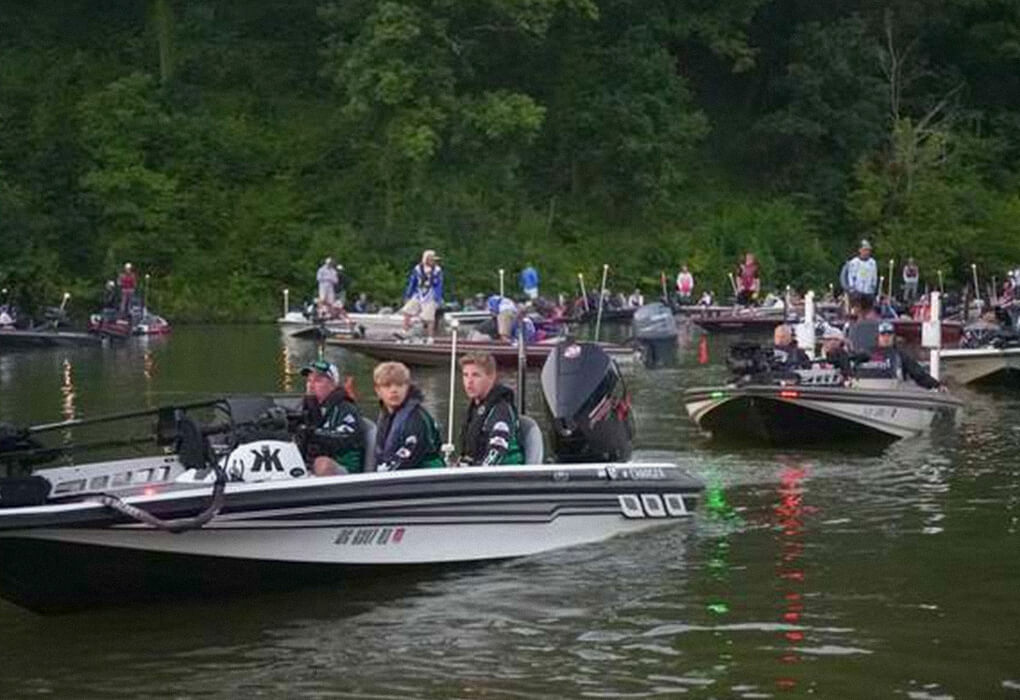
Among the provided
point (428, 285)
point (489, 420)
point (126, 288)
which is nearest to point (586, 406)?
point (489, 420)

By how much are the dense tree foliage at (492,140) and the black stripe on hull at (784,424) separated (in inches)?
1028

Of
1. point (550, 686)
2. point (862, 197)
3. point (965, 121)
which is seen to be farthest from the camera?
point (965, 121)

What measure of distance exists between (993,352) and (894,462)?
329 inches

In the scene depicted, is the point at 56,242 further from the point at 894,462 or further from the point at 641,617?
the point at 641,617

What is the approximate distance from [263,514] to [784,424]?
347 inches

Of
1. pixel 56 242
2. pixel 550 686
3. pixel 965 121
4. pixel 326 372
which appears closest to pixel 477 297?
pixel 56 242

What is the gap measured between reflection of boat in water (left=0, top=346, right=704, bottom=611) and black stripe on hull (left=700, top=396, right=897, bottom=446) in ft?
18.8

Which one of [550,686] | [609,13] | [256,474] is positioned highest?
[609,13]

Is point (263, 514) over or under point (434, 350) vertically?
under

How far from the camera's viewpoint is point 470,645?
10.8 m

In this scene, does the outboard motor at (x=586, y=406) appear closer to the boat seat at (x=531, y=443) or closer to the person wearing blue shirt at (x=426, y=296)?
the boat seat at (x=531, y=443)

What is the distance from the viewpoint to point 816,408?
1902cm

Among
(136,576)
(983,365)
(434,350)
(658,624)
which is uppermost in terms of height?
(434,350)

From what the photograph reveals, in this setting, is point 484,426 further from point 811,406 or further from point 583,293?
point 583,293
